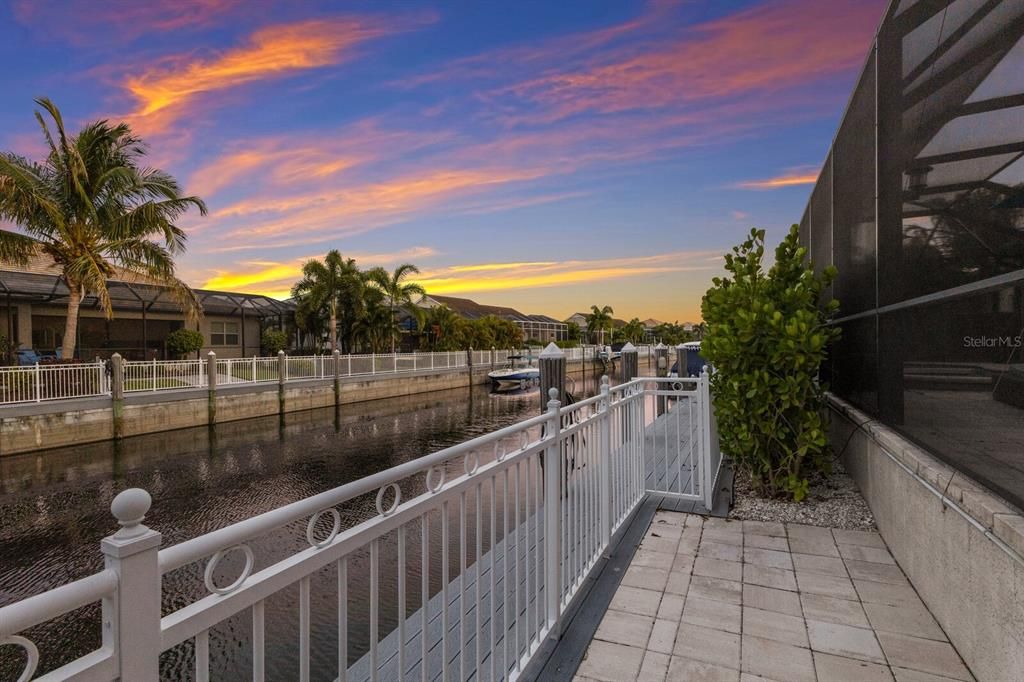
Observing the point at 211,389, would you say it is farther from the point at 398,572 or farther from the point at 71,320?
the point at 398,572

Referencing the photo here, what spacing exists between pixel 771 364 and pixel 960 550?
7.20 feet

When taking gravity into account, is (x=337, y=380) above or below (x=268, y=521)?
below

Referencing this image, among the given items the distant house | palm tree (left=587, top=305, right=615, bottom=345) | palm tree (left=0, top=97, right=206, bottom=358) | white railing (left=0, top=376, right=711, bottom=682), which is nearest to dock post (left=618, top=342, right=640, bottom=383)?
white railing (left=0, top=376, right=711, bottom=682)

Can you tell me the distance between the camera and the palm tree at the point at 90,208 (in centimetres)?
1277

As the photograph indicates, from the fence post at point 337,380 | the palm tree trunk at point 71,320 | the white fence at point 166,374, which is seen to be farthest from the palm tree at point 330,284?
the palm tree trunk at point 71,320

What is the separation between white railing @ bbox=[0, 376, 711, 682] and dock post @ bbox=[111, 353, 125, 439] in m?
9.05

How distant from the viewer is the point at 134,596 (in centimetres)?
86

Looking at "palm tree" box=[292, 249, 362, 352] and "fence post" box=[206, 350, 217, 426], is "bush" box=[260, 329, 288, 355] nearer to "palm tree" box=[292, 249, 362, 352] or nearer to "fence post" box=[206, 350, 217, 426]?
"palm tree" box=[292, 249, 362, 352]

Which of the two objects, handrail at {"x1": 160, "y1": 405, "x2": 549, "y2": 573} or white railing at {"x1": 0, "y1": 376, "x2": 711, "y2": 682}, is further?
handrail at {"x1": 160, "y1": 405, "x2": 549, "y2": 573}

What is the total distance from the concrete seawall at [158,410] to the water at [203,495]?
1.37 ft

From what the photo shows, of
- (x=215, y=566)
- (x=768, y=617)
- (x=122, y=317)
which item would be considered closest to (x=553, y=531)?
(x=768, y=617)

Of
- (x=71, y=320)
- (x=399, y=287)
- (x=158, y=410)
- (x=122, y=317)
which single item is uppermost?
Answer: (x=399, y=287)

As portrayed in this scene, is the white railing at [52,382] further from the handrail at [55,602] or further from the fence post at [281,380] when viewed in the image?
the handrail at [55,602]

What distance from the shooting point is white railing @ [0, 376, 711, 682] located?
33.8 inches
